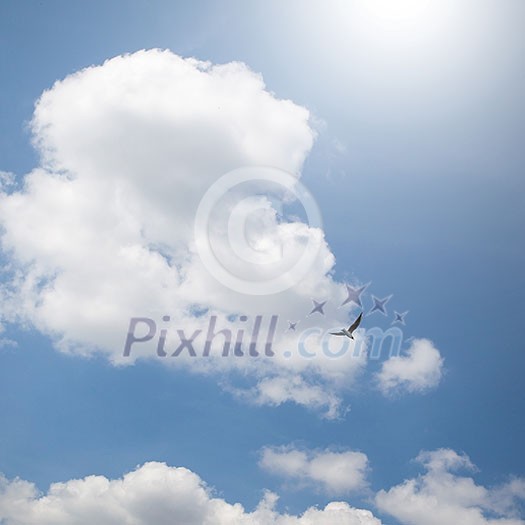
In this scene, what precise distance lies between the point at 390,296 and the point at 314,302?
929cm

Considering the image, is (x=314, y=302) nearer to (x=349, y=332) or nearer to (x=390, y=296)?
(x=349, y=332)

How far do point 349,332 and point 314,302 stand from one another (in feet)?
18.4

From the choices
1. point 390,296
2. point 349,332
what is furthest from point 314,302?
point 390,296

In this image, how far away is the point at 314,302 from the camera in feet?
160

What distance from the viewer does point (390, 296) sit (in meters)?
49.1

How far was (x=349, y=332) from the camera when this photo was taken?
48.9 meters

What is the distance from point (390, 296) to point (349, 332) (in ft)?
21.7

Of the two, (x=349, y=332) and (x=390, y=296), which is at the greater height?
(x=390, y=296)
